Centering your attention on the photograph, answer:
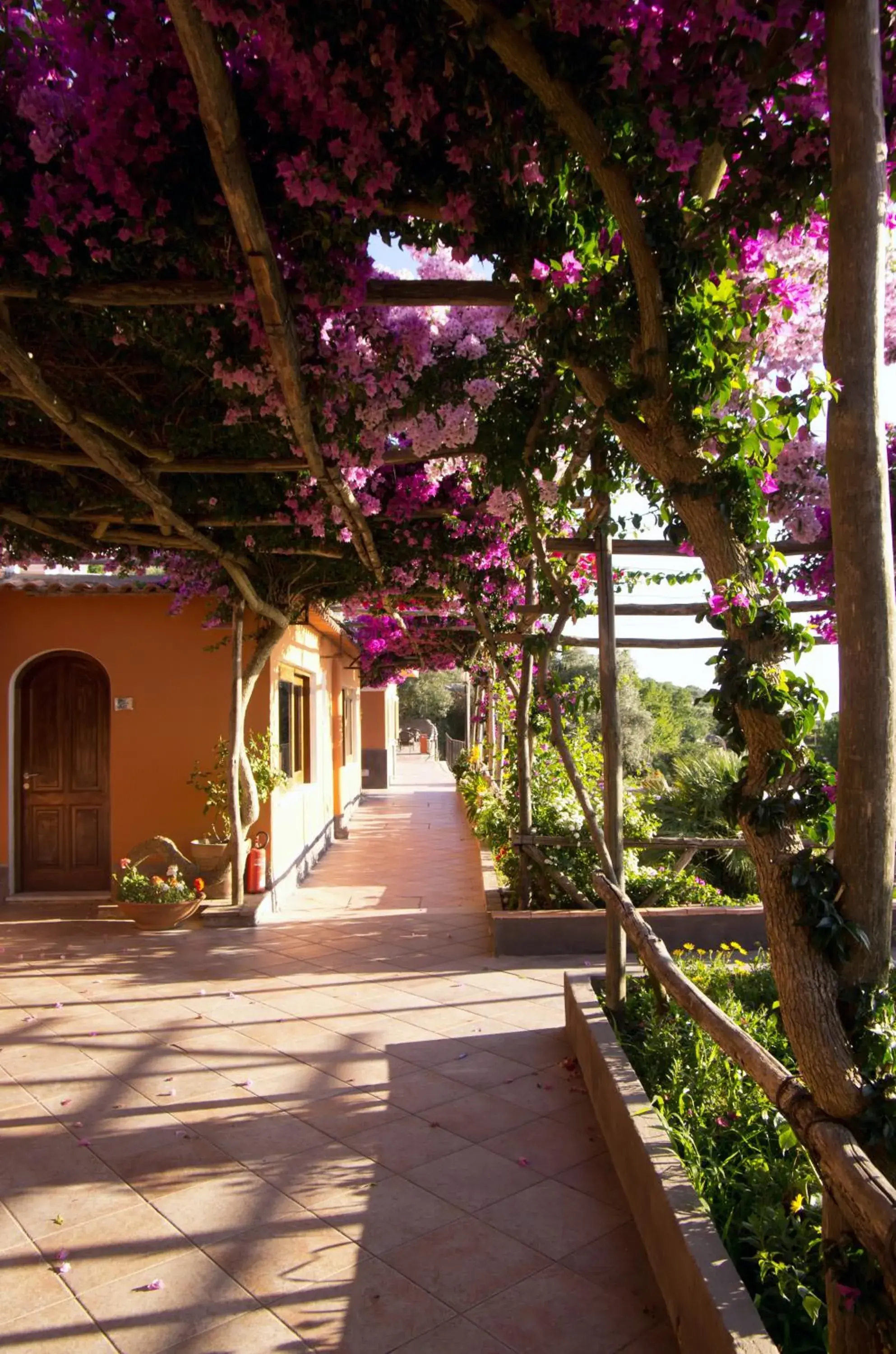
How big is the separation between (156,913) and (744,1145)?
206 inches

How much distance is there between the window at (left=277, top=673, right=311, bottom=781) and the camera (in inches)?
381

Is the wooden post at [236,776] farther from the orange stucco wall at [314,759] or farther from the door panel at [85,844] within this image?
the door panel at [85,844]

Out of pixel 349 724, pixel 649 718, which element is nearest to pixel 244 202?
pixel 349 724

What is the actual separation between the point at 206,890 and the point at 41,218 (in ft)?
19.5

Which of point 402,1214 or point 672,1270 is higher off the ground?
point 672,1270

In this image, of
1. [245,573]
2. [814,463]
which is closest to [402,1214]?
[814,463]

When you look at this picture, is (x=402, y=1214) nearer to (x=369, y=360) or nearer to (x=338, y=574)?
(x=369, y=360)

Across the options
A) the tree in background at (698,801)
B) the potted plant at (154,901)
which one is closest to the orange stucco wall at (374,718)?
the tree in background at (698,801)

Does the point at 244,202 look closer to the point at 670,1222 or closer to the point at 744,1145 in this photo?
the point at 670,1222

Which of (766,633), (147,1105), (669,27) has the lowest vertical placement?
(147,1105)

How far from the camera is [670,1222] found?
7.70 ft

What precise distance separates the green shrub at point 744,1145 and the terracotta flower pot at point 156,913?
13.3ft

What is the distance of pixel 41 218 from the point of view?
2.83 metres

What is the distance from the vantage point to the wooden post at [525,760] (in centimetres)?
667
